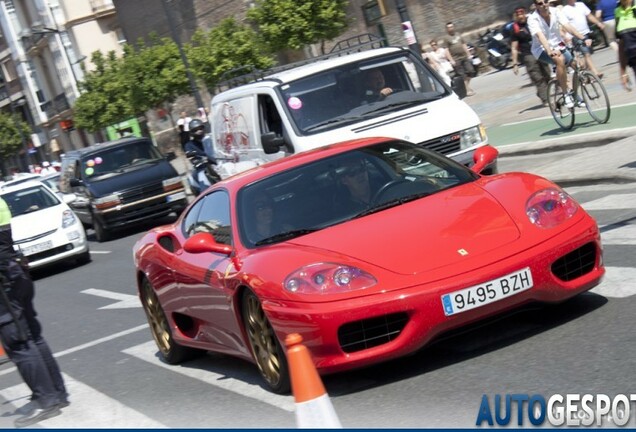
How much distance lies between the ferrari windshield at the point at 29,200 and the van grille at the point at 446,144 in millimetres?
9396

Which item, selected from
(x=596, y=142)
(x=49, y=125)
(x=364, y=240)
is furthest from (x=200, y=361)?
(x=49, y=125)

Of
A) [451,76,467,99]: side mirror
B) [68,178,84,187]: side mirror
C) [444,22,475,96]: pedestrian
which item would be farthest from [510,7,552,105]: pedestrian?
[444,22,475,96]: pedestrian

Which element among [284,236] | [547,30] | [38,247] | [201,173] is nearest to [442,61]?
[201,173]

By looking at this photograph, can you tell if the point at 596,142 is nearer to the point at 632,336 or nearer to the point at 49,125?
the point at 632,336

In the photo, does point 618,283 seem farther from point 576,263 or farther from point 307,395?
point 307,395

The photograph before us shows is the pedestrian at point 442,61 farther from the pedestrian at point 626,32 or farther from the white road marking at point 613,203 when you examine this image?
the white road marking at point 613,203

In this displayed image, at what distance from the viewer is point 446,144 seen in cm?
1394

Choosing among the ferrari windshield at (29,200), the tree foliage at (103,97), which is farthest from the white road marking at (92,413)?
the tree foliage at (103,97)

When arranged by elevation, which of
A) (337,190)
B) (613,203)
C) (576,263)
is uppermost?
(337,190)

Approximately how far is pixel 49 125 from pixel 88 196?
57767mm

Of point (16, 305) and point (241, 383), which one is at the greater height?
point (16, 305)

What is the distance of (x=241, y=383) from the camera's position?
25.8ft

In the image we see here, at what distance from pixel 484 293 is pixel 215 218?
2.36 m

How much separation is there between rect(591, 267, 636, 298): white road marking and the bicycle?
9.00 m
